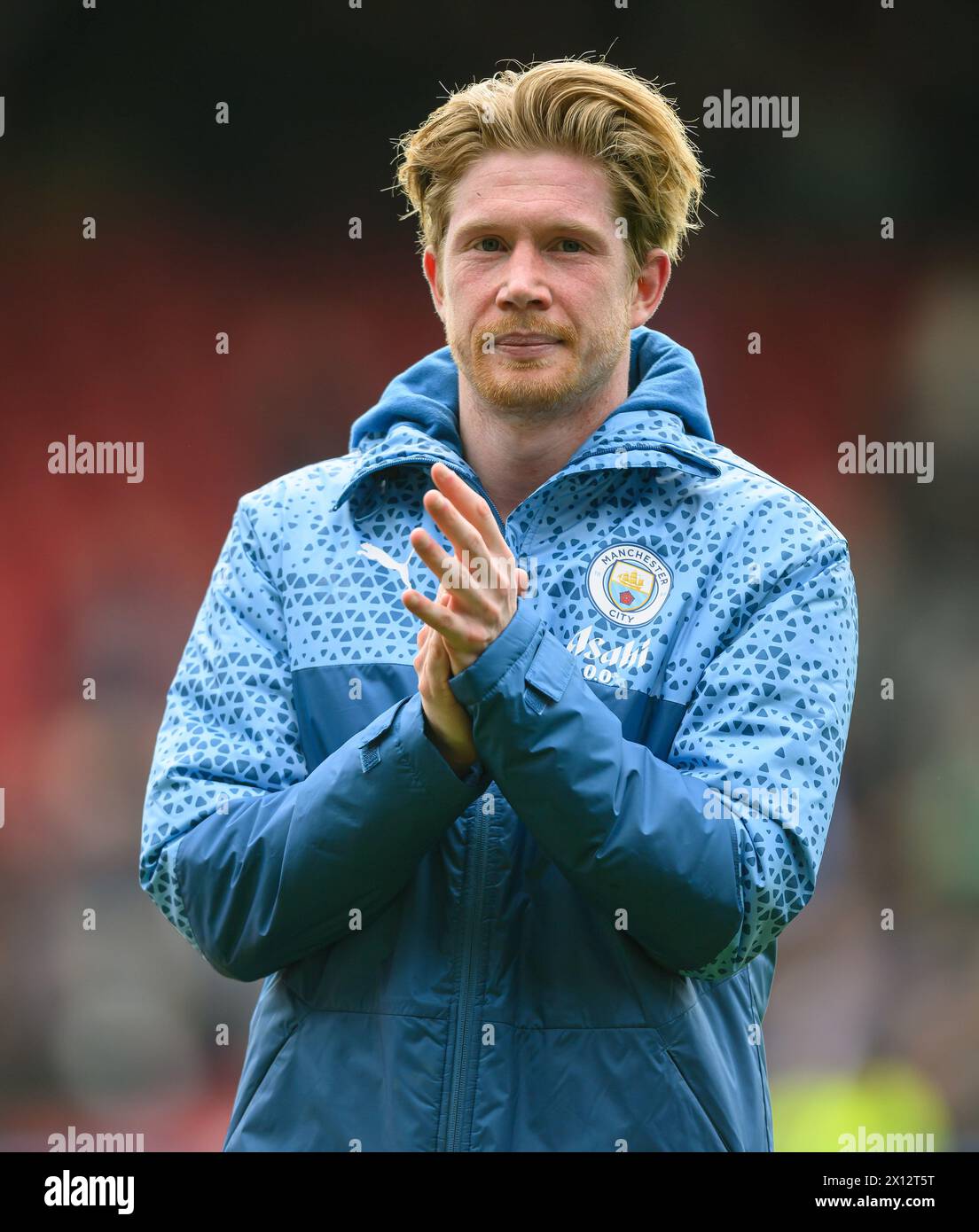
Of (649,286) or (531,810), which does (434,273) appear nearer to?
(649,286)

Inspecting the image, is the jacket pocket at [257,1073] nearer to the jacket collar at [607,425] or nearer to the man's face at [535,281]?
the jacket collar at [607,425]

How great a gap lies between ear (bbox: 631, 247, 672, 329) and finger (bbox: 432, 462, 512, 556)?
55 cm

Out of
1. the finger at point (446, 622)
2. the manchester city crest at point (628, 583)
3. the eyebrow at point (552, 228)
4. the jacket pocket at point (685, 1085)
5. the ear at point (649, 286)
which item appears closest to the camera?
the finger at point (446, 622)

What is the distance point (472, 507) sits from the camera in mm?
1667

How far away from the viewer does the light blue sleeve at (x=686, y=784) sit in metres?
1.63

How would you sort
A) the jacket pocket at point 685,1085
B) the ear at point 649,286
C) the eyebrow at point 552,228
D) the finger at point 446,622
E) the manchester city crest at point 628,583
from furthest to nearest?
the ear at point 649,286
the eyebrow at point 552,228
the manchester city crest at point 628,583
the jacket pocket at point 685,1085
the finger at point 446,622

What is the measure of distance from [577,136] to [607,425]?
373mm

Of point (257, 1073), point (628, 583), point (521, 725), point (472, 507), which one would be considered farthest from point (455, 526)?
point (257, 1073)

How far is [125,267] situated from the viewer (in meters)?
4.88

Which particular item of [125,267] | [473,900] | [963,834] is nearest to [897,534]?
[963,834]

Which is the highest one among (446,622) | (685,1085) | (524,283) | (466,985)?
(524,283)

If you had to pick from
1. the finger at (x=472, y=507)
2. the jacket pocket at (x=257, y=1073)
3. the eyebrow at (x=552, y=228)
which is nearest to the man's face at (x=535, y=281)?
the eyebrow at (x=552, y=228)

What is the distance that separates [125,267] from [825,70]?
2.14 meters

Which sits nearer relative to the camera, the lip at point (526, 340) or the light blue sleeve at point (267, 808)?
the light blue sleeve at point (267, 808)
